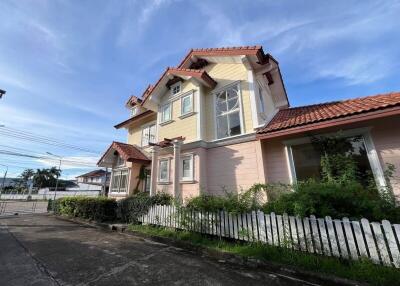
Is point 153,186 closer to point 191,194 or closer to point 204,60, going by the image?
point 191,194

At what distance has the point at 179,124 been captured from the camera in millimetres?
11555

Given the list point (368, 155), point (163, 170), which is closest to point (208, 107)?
point (163, 170)

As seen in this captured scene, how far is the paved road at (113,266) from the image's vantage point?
13.6 feet

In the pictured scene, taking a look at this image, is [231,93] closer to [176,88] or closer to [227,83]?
[227,83]

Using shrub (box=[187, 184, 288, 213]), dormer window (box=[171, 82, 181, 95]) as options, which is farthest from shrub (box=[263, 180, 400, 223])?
dormer window (box=[171, 82, 181, 95])

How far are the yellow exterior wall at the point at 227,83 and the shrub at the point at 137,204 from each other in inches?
153

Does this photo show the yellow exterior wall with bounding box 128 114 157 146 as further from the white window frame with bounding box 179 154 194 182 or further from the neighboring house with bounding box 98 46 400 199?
the white window frame with bounding box 179 154 194 182

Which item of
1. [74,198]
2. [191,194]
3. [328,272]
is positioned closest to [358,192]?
[328,272]

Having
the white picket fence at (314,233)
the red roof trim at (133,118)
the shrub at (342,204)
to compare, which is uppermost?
the red roof trim at (133,118)

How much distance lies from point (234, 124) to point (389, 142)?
5890mm

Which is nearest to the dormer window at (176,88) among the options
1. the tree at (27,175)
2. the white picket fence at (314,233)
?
the white picket fence at (314,233)

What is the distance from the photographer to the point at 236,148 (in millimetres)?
9398

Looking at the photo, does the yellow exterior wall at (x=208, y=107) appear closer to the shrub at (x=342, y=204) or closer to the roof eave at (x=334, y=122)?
the roof eave at (x=334, y=122)

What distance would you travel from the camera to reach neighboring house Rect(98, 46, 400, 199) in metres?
6.83
